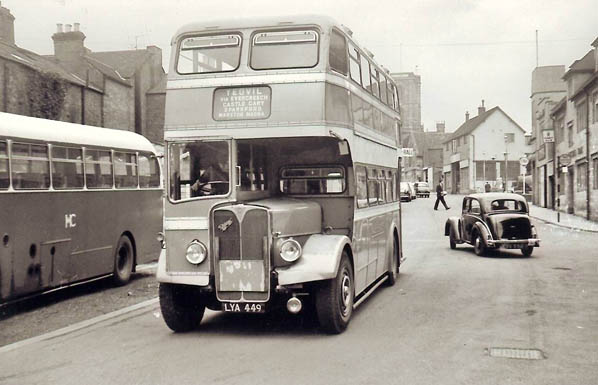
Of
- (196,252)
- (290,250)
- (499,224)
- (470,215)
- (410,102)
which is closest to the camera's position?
(290,250)

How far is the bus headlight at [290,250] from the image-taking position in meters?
7.72

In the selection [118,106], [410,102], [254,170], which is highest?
[410,102]

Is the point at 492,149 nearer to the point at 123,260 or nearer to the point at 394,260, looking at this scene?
the point at 394,260

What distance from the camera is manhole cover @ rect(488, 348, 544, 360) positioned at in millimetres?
6809

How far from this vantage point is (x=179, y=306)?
8195 millimetres

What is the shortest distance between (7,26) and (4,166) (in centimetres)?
2275

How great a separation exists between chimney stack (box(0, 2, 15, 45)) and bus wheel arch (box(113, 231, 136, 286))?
62.8ft

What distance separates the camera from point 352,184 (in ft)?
30.7

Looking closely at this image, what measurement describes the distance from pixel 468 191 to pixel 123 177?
67691 millimetres

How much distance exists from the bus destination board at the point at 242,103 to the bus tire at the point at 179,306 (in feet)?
7.01

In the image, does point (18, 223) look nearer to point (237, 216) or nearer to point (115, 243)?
point (115, 243)

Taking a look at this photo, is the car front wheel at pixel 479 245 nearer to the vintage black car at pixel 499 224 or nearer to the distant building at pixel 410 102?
the vintage black car at pixel 499 224

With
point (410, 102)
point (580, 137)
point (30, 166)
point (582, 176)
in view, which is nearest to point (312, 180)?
point (30, 166)

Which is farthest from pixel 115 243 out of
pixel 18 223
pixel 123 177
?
pixel 18 223
